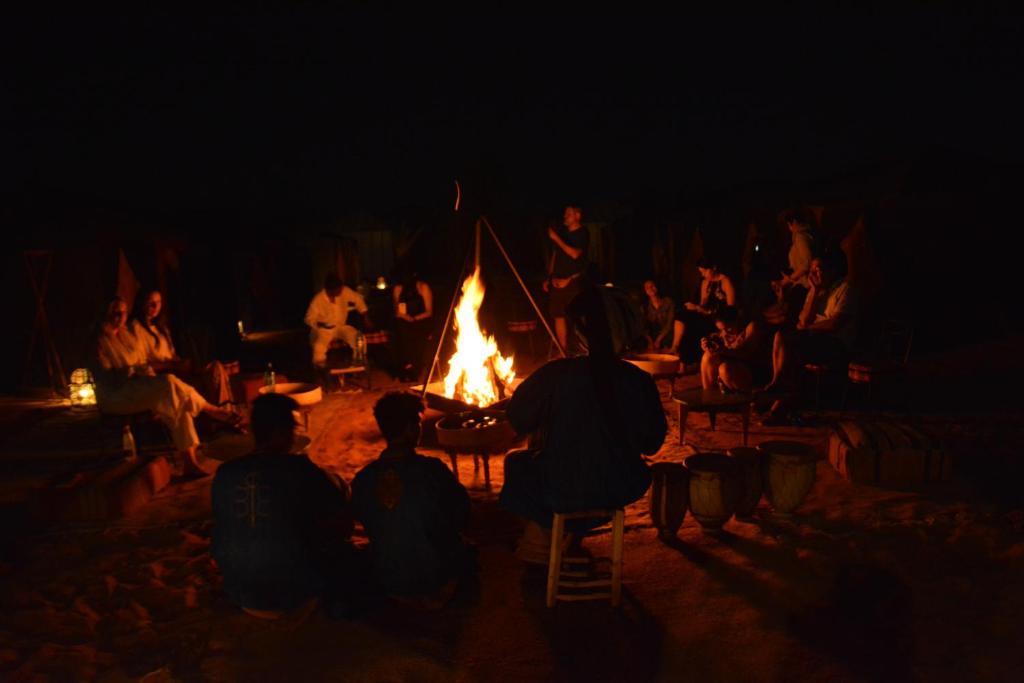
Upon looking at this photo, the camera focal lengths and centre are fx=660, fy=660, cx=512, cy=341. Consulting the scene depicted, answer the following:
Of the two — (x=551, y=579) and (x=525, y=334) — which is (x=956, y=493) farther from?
(x=525, y=334)

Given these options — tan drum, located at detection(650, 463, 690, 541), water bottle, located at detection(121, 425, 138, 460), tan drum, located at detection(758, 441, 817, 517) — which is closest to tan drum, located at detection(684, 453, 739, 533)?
tan drum, located at detection(650, 463, 690, 541)

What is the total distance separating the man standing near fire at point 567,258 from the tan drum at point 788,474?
4.50 m

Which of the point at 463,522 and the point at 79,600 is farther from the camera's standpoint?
the point at 79,600

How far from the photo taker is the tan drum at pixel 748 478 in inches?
169

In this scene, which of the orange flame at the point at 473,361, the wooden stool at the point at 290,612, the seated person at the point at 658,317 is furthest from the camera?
the seated person at the point at 658,317

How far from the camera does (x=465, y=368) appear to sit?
7438mm

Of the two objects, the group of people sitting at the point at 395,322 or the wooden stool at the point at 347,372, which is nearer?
the wooden stool at the point at 347,372

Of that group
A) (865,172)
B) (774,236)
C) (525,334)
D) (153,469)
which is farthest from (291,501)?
(865,172)

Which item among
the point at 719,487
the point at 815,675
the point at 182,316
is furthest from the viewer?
the point at 182,316

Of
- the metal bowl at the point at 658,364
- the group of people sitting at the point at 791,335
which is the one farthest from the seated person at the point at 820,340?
the metal bowl at the point at 658,364

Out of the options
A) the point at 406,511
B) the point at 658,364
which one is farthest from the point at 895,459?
the point at 406,511

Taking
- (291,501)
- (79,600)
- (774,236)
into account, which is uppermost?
(774,236)

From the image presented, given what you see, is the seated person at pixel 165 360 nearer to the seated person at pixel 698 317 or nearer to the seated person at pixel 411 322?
the seated person at pixel 411 322

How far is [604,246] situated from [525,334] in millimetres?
10444
